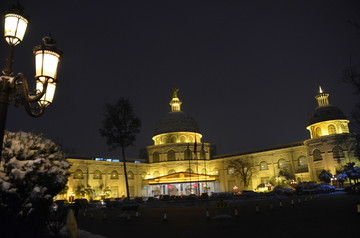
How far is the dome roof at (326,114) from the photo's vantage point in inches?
2504

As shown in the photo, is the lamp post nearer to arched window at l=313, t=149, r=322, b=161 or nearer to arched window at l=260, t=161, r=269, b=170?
arched window at l=313, t=149, r=322, b=161

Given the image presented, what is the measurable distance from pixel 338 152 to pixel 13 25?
208 feet

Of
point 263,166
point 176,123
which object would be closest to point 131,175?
point 176,123

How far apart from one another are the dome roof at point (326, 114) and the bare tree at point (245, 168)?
17.5 meters

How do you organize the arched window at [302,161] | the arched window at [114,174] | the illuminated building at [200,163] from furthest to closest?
the arched window at [114,174] → the arched window at [302,161] → the illuminated building at [200,163]

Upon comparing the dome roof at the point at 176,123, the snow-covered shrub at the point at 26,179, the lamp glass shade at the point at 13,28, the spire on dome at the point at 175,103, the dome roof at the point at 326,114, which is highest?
the spire on dome at the point at 175,103

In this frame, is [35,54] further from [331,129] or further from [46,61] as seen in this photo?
[331,129]

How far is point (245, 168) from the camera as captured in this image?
7512cm

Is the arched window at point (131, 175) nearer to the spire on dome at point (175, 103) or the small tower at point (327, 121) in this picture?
the spire on dome at point (175, 103)

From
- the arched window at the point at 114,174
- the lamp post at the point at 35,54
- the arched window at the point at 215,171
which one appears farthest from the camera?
the arched window at the point at 215,171

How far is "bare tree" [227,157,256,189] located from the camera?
2859 inches

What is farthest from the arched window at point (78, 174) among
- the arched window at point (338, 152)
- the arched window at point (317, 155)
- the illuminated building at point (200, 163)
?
the arched window at point (338, 152)

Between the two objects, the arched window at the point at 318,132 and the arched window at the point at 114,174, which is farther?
the arched window at the point at 114,174

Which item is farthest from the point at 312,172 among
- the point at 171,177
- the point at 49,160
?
the point at 49,160
